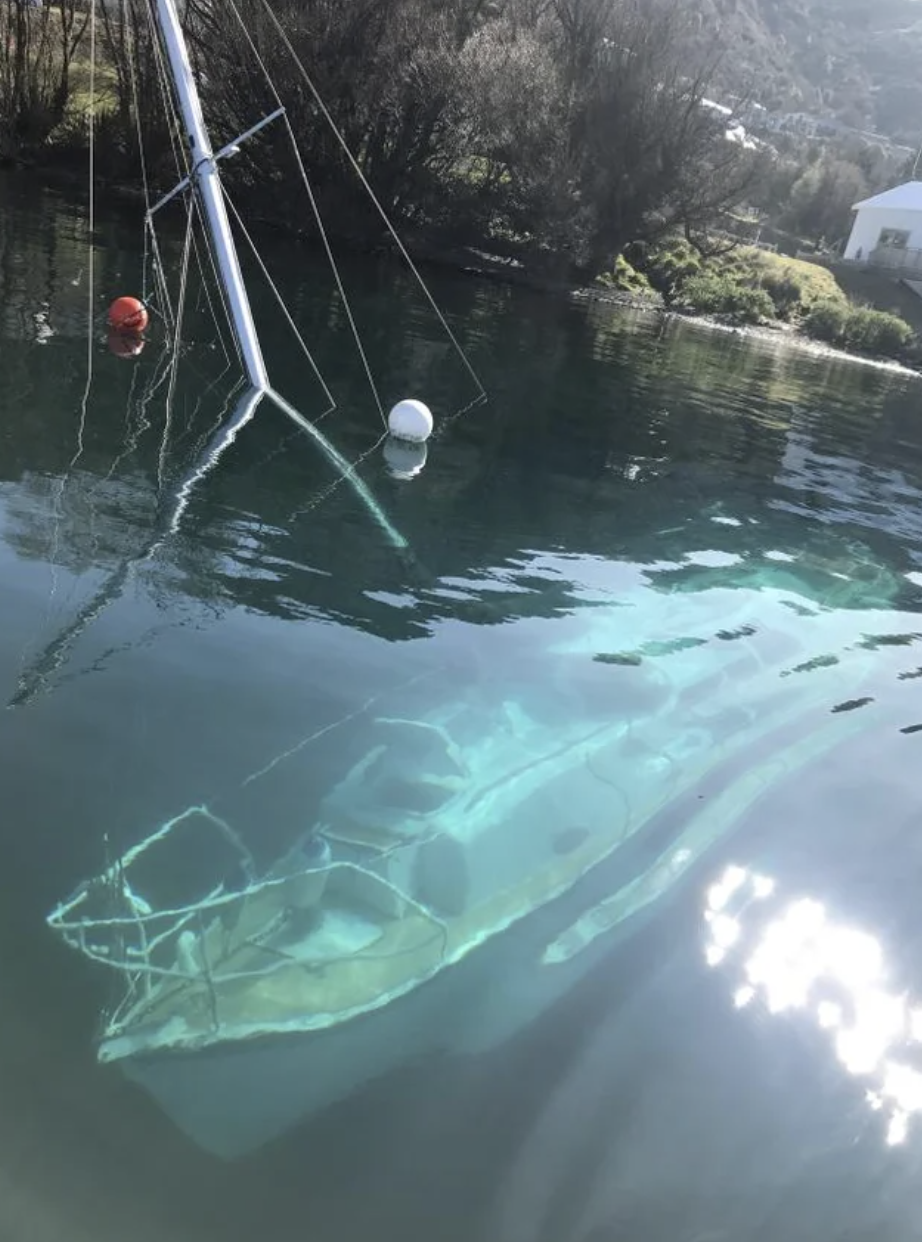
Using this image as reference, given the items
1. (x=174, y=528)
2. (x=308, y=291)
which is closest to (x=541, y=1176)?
(x=174, y=528)

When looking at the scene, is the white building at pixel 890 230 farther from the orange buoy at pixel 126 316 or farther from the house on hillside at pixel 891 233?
the orange buoy at pixel 126 316

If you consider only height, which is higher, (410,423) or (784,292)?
(784,292)

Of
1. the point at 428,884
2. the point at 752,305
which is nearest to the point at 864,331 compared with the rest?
the point at 752,305

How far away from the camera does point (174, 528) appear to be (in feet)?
32.2

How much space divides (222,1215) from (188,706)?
366cm

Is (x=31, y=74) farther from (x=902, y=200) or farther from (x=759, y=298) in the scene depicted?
(x=902, y=200)

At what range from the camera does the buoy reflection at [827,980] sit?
16.0 feet

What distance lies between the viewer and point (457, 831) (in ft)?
20.5

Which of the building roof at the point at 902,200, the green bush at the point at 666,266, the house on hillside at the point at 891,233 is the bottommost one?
the green bush at the point at 666,266

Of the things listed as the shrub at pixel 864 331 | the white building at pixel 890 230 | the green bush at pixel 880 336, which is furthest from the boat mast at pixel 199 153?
the white building at pixel 890 230

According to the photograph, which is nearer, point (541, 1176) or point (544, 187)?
point (541, 1176)

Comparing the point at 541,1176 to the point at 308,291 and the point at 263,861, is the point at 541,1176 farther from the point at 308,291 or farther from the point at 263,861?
the point at 308,291

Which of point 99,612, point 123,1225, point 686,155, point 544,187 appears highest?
point 686,155

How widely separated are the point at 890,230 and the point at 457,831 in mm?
89898
